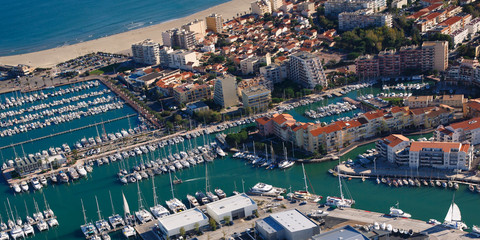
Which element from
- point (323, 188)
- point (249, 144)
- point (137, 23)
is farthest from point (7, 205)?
point (137, 23)

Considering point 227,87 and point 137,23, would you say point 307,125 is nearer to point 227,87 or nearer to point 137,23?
point 227,87

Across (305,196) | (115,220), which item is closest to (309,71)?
(305,196)

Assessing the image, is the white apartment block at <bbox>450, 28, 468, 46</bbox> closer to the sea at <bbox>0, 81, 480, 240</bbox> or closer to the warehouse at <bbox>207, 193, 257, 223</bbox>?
the sea at <bbox>0, 81, 480, 240</bbox>

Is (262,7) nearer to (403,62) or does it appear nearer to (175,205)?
(403,62)

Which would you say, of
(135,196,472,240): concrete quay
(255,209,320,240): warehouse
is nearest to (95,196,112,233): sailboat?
(135,196,472,240): concrete quay

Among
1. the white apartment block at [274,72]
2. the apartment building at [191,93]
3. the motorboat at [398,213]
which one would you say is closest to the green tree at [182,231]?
the motorboat at [398,213]

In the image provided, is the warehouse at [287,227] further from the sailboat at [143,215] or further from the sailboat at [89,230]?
the sailboat at [89,230]
